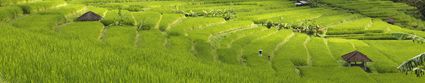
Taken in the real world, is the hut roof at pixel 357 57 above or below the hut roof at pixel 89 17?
below

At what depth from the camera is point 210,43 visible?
156 ft

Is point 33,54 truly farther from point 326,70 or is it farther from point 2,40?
point 326,70

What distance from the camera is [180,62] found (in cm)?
1214

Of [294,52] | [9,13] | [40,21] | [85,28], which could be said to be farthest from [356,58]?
[9,13]

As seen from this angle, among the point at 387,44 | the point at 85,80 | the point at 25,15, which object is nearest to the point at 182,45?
the point at 25,15

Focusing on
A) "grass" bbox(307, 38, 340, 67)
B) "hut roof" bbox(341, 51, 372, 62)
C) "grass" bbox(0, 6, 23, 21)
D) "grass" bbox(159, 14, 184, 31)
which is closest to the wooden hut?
"hut roof" bbox(341, 51, 372, 62)

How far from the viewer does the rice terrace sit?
10289 millimetres

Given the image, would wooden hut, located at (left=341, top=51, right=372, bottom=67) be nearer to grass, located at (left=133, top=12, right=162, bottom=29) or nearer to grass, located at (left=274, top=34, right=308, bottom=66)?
grass, located at (left=274, top=34, right=308, bottom=66)

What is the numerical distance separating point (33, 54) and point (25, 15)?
144 feet

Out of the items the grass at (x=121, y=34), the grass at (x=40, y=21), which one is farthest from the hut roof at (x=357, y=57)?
the grass at (x=40, y=21)

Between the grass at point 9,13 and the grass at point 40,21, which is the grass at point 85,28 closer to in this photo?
the grass at point 40,21

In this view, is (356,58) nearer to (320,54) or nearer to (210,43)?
(320,54)

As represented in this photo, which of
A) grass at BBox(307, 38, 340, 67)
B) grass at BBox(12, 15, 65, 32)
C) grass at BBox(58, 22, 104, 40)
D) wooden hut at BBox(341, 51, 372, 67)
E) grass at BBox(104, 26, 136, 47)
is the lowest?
grass at BBox(307, 38, 340, 67)

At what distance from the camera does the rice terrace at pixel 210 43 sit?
1029 cm
